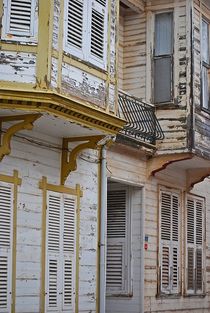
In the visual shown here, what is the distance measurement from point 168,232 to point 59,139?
466 cm

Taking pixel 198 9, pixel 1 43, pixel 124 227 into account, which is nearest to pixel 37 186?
pixel 1 43

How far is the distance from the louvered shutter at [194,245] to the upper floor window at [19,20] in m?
7.66

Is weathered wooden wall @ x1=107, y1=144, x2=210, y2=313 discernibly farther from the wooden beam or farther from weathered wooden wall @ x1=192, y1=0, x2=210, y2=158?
→ the wooden beam

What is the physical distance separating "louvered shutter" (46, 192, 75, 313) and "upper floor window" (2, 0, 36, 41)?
2942 mm

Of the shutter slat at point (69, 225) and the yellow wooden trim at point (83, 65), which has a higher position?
the yellow wooden trim at point (83, 65)

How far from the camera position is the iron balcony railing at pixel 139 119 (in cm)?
1538

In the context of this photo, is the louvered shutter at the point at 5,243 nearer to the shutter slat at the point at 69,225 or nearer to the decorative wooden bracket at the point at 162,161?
the shutter slat at the point at 69,225

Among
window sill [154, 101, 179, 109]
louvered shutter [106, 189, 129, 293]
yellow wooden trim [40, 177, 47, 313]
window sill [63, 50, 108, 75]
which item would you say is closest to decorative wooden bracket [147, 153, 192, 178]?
louvered shutter [106, 189, 129, 293]

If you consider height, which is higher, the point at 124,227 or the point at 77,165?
the point at 77,165

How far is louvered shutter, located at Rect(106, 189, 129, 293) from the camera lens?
16.1 m

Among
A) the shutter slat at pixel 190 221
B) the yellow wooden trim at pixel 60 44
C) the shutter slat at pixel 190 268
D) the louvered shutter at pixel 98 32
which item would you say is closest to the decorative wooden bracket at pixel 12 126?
the yellow wooden trim at pixel 60 44

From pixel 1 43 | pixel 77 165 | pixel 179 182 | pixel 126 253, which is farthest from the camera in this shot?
pixel 179 182

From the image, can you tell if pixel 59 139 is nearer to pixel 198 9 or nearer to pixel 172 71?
pixel 172 71

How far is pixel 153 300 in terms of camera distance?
16.1 meters
